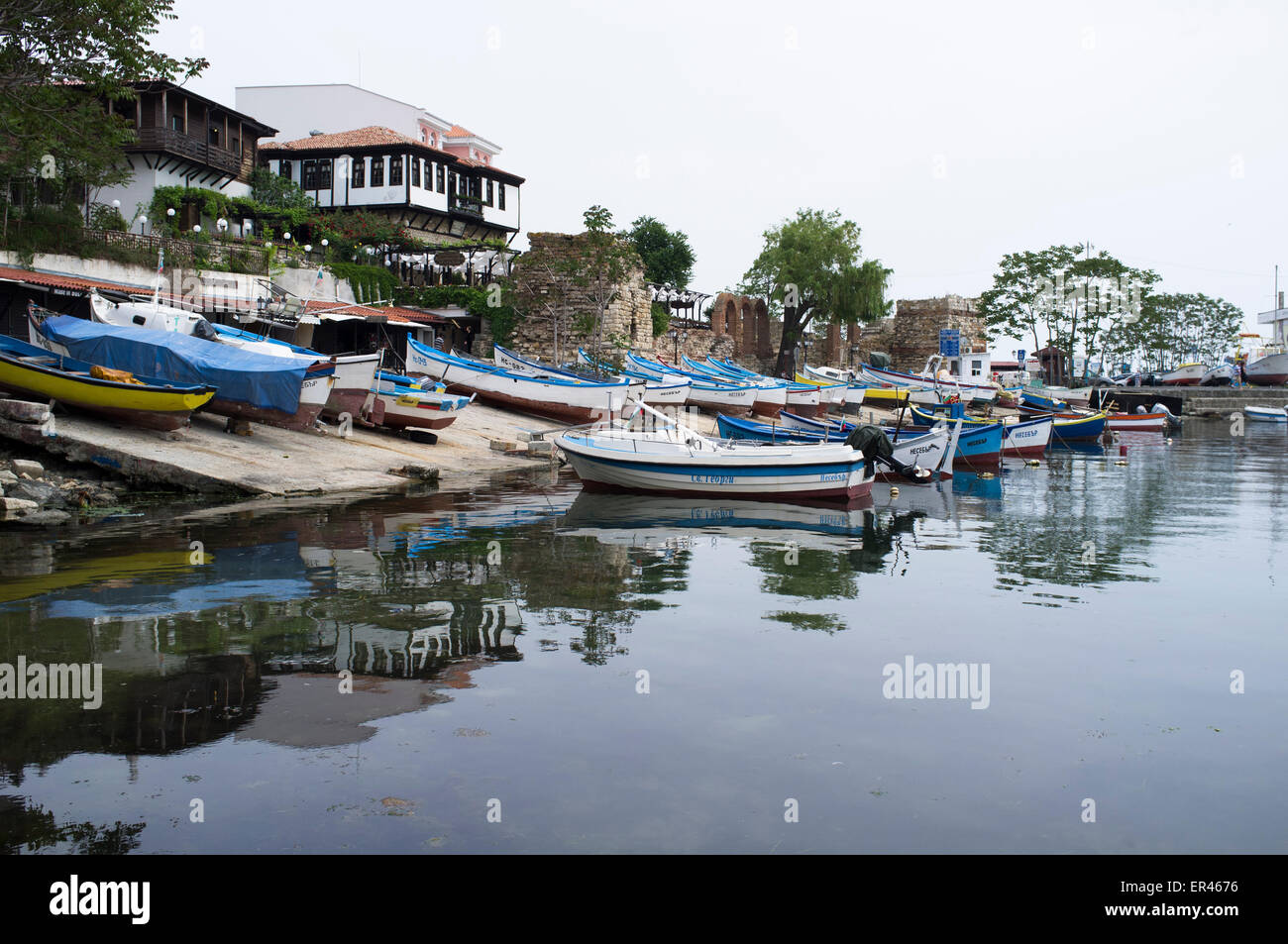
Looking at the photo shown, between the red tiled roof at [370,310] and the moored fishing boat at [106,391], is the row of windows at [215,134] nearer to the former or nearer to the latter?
the red tiled roof at [370,310]

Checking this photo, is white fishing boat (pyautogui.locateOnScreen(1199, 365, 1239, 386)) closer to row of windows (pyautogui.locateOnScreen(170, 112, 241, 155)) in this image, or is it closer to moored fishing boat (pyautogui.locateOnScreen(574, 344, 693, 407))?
moored fishing boat (pyautogui.locateOnScreen(574, 344, 693, 407))

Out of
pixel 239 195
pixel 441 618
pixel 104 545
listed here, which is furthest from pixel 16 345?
pixel 239 195

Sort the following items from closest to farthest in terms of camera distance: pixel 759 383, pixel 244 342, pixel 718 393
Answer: pixel 244 342 → pixel 718 393 → pixel 759 383

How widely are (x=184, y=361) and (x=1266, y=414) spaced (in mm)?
54214

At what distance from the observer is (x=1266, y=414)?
53250 millimetres

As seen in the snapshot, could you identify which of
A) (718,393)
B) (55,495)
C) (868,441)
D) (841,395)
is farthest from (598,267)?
(55,495)

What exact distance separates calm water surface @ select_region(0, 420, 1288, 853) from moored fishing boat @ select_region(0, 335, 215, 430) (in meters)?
3.85

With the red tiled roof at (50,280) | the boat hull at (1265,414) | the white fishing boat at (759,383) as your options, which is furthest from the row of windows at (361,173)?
the boat hull at (1265,414)

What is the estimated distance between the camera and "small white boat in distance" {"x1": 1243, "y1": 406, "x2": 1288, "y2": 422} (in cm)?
5284

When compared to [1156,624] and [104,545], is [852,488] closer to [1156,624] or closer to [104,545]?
[1156,624]

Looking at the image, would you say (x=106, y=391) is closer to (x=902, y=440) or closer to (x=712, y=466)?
(x=712, y=466)

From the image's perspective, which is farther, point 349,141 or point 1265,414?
point 1265,414
